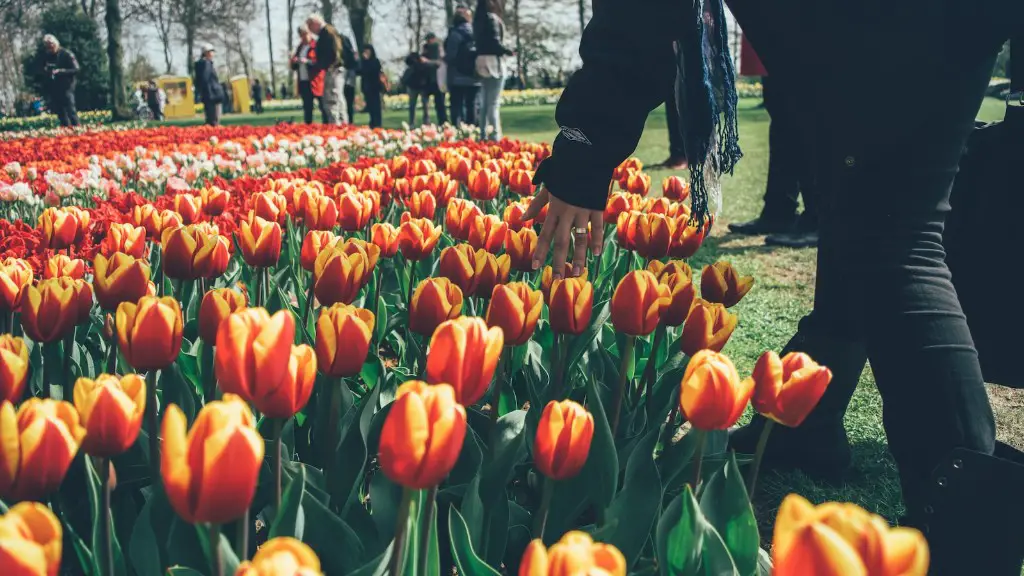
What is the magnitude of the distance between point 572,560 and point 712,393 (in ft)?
1.67

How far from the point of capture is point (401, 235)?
2145mm

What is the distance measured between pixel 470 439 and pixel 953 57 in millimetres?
1054

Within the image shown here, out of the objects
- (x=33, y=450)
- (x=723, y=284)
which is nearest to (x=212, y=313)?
(x=33, y=450)

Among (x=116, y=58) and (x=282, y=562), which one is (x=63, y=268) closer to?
(x=282, y=562)

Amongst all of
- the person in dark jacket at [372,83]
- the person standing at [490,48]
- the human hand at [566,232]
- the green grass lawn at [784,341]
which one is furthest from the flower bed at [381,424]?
the person in dark jacket at [372,83]

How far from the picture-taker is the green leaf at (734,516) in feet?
3.76

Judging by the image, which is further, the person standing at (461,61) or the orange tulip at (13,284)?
the person standing at (461,61)

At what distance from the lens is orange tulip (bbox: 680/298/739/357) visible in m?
1.52

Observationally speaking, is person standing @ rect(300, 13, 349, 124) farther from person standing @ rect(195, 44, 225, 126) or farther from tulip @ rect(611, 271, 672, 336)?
tulip @ rect(611, 271, 672, 336)

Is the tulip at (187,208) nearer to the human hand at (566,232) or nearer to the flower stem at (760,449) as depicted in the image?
the human hand at (566,232)

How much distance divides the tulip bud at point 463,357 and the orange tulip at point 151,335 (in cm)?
43

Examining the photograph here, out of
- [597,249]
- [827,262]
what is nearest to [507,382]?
[597,249]

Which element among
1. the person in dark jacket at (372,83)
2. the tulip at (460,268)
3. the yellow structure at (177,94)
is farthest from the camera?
the yellow structure at (177,94)

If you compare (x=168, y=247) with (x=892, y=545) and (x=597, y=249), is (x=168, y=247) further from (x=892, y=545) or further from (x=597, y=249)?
(x=892, y=545)
